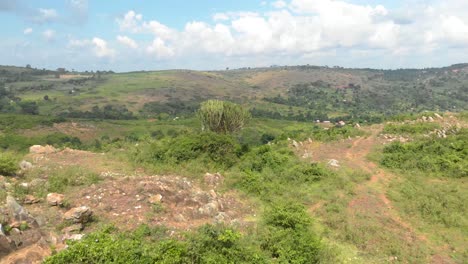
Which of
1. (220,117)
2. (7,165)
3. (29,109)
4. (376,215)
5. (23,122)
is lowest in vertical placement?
(23,122)

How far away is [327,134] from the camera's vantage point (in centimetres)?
2702

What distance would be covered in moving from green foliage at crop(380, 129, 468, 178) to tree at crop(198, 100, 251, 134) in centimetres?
1228

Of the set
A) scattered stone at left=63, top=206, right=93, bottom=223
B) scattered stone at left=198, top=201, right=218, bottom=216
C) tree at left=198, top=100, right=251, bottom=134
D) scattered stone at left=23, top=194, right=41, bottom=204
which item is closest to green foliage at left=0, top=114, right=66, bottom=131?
tree at left=198, top=100, right=251, bottom=134

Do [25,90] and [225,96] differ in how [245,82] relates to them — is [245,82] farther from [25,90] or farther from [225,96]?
[25,90]

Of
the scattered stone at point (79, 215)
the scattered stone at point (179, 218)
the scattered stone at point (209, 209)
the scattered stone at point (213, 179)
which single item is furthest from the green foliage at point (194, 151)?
the scattered stone at point (79, 215)

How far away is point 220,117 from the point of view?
28.4 m

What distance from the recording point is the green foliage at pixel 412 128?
25792mm

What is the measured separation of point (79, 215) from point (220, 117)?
18860mm

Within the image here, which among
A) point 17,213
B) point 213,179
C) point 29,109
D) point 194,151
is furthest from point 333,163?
point 29,109

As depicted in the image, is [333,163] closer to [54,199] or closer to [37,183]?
[54,199]

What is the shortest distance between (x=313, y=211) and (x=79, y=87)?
455ft

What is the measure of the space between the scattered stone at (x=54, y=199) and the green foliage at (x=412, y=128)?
23.5m

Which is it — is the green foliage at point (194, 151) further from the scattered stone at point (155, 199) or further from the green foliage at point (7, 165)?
the scattered stone at point (155, 199)

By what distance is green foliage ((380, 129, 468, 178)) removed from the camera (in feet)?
60.7
